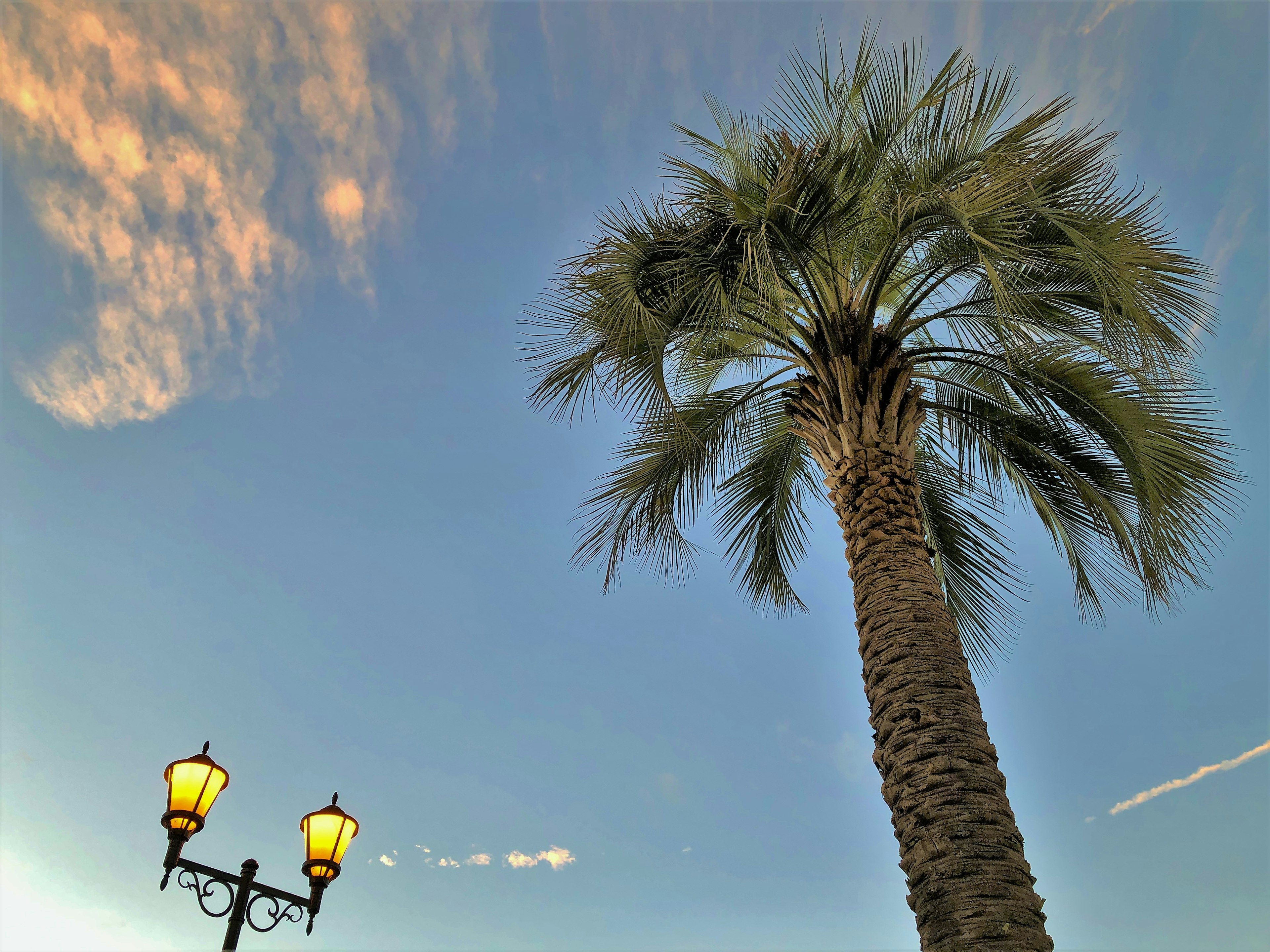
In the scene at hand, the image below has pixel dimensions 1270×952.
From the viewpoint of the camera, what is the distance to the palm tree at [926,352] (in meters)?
4.31

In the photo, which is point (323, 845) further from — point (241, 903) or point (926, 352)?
point (926, 352)

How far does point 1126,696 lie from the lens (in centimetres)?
1836

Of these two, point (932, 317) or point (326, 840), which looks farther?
point (932, 317)

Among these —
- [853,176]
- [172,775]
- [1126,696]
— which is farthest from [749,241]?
[1126,696]

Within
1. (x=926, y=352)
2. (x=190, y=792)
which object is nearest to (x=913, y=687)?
(x=926, y=352)

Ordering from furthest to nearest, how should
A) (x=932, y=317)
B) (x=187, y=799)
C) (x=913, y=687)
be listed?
1. (x=932, y=317)
2. (x=187, y=799)
3. (x=913, y=687)

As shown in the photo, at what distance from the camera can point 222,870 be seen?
516 cm

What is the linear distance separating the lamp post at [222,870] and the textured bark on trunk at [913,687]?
428cm

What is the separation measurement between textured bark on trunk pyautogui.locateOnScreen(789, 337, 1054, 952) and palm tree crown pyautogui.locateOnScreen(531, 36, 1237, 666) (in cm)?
8

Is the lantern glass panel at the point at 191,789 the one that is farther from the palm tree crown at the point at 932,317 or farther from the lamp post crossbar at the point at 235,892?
the palm tree crown at the point at 932,317

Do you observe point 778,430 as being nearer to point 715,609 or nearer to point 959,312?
point 959,312

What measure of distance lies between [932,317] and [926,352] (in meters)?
0.30

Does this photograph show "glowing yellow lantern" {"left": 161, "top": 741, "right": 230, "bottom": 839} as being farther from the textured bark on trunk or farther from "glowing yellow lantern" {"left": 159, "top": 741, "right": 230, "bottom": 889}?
the textured bark on trunk

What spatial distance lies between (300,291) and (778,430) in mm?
18560
